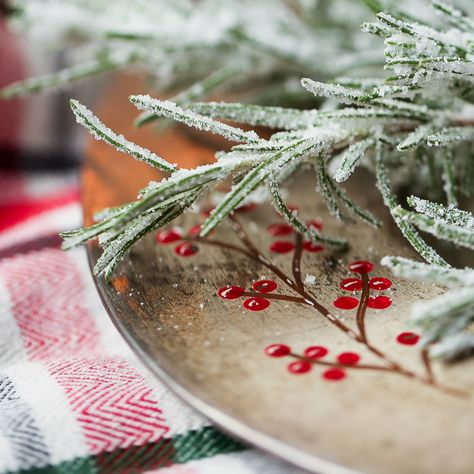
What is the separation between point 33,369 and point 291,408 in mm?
266

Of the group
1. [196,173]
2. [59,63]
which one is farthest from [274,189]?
[59,63]

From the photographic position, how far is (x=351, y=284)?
56 centimetres

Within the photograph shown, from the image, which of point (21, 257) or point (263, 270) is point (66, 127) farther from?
→ point (263, 270)

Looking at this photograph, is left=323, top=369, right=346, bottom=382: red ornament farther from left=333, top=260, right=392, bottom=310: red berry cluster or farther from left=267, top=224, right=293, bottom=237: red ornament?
left=267, top=224, right=293, bottom=237: red ornament

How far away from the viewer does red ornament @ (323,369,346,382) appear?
1.47ft

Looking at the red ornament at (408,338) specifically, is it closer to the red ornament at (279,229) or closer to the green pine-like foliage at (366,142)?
the green pine-like foliage at (366,142)

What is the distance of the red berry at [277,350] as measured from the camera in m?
0.48

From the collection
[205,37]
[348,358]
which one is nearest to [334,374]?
[348,358]

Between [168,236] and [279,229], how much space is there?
11cm

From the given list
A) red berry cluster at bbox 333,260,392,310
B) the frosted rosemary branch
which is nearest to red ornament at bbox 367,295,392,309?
red berry cluster at bbox 333,260,392,310

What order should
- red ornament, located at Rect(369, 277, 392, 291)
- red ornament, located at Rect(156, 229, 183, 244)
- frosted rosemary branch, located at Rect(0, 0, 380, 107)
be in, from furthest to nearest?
frosted rosemary branch, located at Rect(0, 0, 380, 107) → red ornament, located at Rect(156, 229, 183, 244) → red ornament, located at Rect(369, 277, 392, 291)

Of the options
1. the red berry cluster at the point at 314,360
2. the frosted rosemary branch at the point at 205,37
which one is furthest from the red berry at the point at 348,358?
the frosted rosemary branch at the point at 205,37

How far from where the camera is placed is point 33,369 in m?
0.60

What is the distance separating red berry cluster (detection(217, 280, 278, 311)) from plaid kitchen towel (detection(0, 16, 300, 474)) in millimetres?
86
